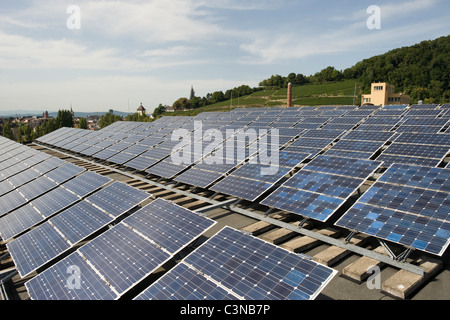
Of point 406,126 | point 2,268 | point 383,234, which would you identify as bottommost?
point 2,268

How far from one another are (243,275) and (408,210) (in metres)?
8.14

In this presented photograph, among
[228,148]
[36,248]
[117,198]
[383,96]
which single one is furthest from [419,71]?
[36,248]

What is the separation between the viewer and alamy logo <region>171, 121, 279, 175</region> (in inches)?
846

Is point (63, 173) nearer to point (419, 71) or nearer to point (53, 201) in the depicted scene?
point (53, 201)

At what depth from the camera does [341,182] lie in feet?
50.9

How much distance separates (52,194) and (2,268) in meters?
5.85

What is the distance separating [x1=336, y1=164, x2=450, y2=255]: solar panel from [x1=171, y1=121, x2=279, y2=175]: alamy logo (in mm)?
6604

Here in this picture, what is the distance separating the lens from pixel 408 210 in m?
12.0

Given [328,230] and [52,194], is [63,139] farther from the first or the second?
[328,230]

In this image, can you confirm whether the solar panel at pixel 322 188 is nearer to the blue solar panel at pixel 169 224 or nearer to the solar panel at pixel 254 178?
the solar panel at pixel 254 178

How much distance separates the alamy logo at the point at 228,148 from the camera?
21484mm
